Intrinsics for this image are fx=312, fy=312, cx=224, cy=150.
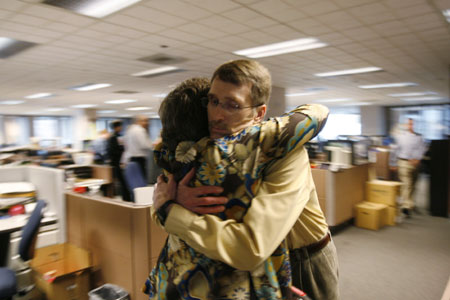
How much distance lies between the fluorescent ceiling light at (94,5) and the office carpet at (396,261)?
12.4 feet

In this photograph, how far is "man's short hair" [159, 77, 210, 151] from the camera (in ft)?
2.69

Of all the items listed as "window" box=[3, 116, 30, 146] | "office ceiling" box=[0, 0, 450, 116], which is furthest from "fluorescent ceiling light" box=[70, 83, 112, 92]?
"window" box=[3, 116, 30, 146]

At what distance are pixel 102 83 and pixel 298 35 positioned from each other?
5836 millimetres

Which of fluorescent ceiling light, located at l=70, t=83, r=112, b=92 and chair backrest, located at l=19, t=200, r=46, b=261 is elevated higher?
fluorescent ceiling light, located at l=70, t=83, r=112, b=92

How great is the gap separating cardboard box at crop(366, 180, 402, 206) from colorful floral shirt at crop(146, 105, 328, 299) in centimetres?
478

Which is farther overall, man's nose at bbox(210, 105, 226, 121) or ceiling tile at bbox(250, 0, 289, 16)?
ceiling tile at bbox(250, 0, 289, 16)

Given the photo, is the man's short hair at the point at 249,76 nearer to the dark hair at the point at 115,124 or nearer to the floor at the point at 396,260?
the floor at the point at 396,260

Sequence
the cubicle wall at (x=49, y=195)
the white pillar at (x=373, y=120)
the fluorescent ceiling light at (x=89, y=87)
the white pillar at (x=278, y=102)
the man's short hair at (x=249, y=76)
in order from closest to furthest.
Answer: the man's short hair at (x=249, y=76) → the cubicle wall at (x=49, y=195) → the fluorescent ceiling light at (x=89, y=87) → the white pillar at (x=278, y=102) → the white pillar at (x=373, y=120)

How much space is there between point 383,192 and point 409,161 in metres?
1.08

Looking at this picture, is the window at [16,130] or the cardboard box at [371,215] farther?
the window at [16,130]

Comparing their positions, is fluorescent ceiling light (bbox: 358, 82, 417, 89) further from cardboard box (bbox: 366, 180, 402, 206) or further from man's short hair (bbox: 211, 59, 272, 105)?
man's short hair (bbox: 211, 59, 272, 105)

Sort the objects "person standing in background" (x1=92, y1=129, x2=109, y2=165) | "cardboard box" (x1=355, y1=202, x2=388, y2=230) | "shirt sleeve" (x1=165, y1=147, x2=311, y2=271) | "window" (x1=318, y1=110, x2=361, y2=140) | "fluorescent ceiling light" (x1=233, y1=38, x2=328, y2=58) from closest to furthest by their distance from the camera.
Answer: "shirt sleeve" (x1=165, y1=147, x2=311, y2=271) < "cardboard box" (x1=355, y1=202, x2=388, y2=230) < "fluorescent ceiling light" (x1=233, y1=38, x2=328, y2=58) < "person standing in background" (x1=92, y1=129, x2=109, y2=165) < "window" (x1=318, y1=110, x2=361, y2=140)

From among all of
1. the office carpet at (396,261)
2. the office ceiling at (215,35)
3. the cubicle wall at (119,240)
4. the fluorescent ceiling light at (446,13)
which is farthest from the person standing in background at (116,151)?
the fluorescent ceiling light at (446,13)

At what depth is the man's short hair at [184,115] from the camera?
82 cm
